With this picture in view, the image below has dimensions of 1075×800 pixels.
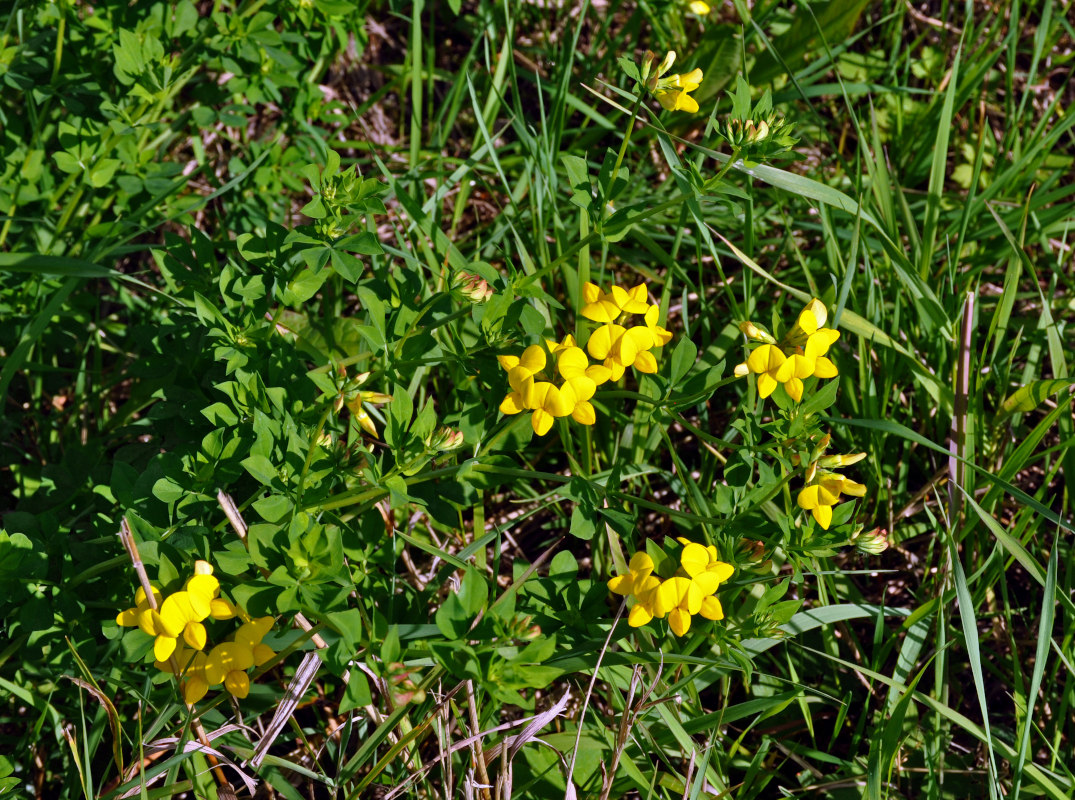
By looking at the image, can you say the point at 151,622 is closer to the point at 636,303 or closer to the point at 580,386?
the point at 580,386

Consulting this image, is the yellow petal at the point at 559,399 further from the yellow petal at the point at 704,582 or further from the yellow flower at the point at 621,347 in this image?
the yellow petal at the point at 704,582

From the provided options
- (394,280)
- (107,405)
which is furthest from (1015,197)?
(107,405)

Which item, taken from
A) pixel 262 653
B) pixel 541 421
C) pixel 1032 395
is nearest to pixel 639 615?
pixel 541 421

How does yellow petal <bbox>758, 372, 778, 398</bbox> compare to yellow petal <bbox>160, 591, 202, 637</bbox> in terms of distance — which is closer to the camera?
yellow petal <bbox>160, 591, 202, 637</bbox>

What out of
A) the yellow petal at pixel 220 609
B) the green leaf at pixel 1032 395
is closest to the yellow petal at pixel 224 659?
the yellow petal at pixel 220 609

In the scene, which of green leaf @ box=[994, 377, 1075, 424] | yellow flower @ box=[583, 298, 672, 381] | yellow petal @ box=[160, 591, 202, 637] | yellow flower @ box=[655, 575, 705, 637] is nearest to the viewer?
yellow petal @ box=[160, 591, 202, 637]

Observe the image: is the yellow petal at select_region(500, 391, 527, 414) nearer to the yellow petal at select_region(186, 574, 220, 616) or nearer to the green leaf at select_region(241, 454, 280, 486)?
the green leaf at select_region(241, 454, 280, 486)

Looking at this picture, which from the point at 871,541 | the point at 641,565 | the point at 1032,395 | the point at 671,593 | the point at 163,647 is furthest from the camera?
the point at 1032,395

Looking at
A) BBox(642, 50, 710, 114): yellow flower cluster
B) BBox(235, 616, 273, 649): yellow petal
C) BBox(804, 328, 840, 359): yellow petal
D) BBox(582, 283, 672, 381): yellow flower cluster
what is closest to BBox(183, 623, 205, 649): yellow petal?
BBox(235, 616, 273, 649): yellow petal
